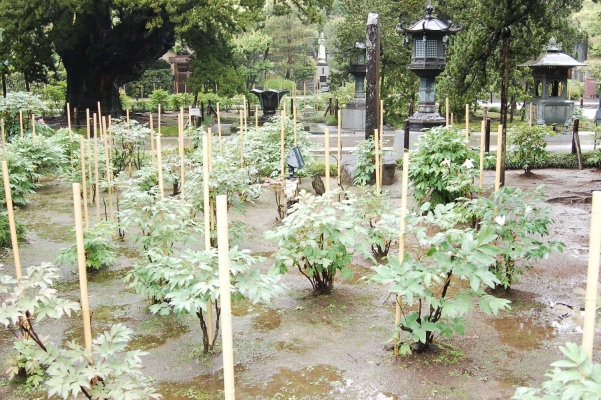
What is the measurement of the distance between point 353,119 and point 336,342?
55.6 feet

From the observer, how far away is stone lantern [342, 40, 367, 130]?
20766mm

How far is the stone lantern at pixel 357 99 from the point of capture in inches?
818

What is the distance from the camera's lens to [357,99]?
2136cm

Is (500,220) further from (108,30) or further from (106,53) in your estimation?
(108,30)

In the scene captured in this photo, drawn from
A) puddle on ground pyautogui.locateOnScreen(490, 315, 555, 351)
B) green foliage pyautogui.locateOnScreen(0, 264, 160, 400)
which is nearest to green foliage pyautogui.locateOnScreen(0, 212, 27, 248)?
green foliage pyautogui.locateOnScreen(0, 264, 160, 400)

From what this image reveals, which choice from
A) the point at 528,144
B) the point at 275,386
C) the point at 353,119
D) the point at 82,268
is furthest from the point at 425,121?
the point at 82,268

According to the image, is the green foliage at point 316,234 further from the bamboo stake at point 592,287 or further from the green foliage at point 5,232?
the green foliage at point 5,232

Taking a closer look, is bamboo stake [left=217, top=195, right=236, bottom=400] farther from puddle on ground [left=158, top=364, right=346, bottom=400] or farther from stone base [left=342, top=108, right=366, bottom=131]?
stone base [left=342, top=108, right=366, bottom=131]

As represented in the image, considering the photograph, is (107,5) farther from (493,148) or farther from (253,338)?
(253,338)

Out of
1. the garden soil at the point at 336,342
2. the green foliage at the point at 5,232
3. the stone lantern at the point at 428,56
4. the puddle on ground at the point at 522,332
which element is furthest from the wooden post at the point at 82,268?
the stone lantern at the point at 428,56

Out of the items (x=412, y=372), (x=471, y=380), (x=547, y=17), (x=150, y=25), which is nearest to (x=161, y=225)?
(x=412, y=372)

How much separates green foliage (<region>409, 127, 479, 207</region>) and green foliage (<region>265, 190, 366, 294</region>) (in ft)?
7.59

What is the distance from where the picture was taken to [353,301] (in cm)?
559

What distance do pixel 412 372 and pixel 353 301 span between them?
1408 mm
